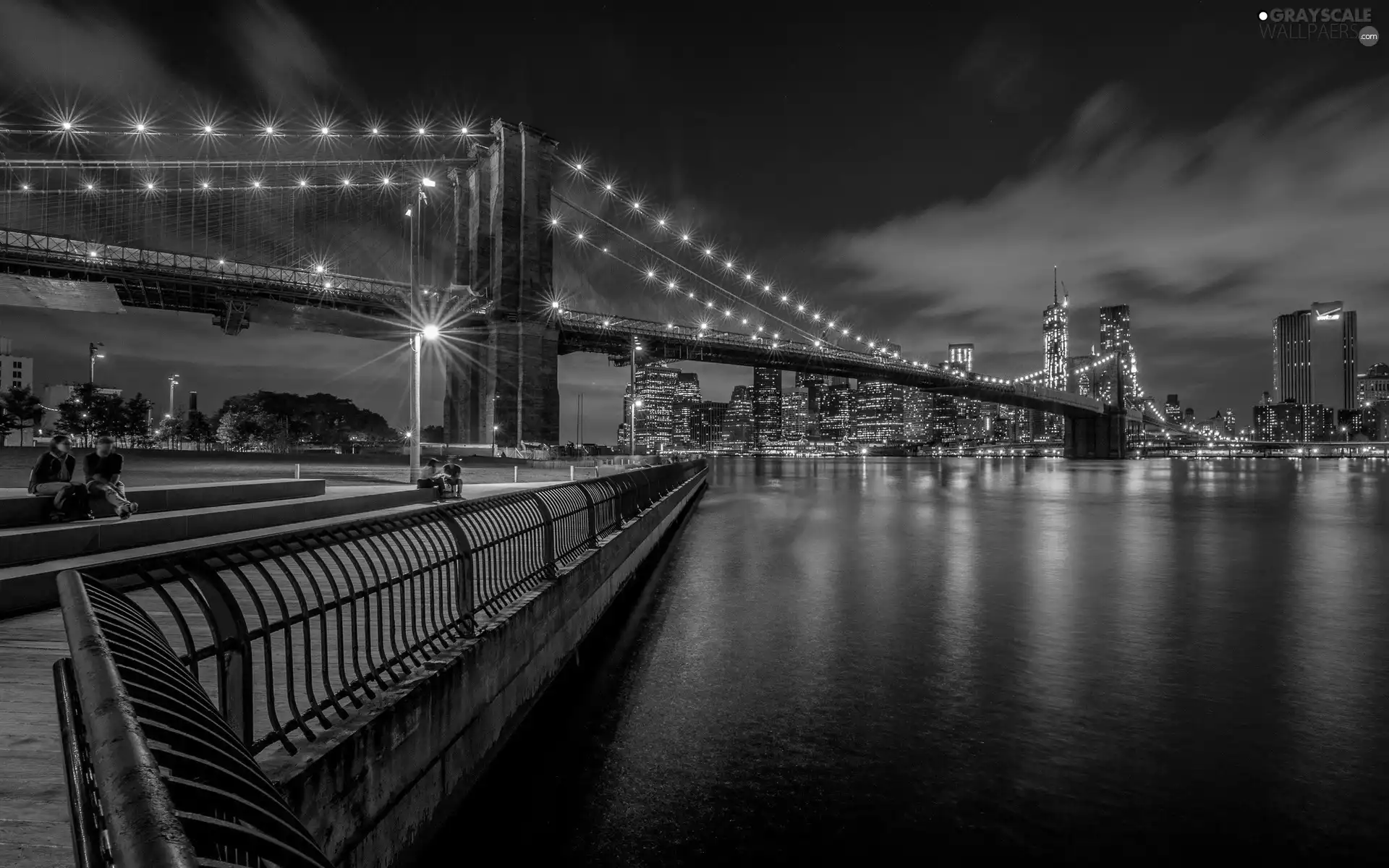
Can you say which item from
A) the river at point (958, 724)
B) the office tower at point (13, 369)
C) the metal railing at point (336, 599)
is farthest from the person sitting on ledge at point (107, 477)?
the office tower at point (13, 369)

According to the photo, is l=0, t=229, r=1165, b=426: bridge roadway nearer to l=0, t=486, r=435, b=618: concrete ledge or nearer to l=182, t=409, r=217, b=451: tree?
l=0, t=486, r=435, b=618: concrete ledge

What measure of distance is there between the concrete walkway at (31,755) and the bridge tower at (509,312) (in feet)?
147

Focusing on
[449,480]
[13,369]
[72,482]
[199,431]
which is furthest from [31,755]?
[13,369]

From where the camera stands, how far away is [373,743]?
4289 millimetres

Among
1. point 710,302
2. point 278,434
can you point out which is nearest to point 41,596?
point 710,302

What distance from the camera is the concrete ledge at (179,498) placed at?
10.2 meters

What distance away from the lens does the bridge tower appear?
51.2m

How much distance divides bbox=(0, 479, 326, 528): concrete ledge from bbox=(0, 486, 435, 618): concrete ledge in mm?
587

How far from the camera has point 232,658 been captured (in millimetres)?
3607

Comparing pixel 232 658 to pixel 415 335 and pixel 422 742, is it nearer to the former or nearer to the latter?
pixel 422 742

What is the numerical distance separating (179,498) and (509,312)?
132ft

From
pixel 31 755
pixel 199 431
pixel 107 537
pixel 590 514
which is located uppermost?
pixel 199 431

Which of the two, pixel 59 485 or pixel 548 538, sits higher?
pixel 59 485

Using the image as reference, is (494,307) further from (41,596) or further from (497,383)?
(41,596)
